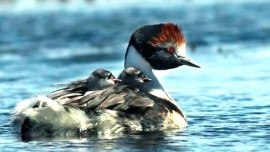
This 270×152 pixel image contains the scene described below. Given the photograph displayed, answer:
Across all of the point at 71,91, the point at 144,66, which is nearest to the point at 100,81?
the point at 71,91

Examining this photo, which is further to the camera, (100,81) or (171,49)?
(171,49)

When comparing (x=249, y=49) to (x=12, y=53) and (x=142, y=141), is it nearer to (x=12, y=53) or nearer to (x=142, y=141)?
(x=12, y=53)

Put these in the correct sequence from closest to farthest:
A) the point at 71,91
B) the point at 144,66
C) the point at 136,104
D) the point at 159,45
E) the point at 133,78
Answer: the point at 136,104, the point at 71,91, the point at 133,78, the point at 159,45, the point at 144,66

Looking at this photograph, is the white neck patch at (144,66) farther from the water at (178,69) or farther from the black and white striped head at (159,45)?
the water at (178,69)

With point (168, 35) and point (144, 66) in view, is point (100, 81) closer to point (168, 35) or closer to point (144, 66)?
point (144, 66)

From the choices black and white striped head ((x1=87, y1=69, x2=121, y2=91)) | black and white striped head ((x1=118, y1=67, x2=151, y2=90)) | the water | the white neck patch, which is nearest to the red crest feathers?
the white neck patch

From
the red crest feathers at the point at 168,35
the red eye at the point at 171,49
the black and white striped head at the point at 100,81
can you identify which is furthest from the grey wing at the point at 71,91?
the red eye at the point at 171,49

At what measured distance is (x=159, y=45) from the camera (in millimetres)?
11641

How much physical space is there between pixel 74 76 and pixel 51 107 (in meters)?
7.56

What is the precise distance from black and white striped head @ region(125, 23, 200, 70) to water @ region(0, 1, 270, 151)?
786mm

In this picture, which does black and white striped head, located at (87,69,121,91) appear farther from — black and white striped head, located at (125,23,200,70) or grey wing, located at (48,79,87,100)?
black and white striped head, located at (125,23,200,70)

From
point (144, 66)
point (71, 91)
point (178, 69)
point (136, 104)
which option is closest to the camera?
point (136, 104)

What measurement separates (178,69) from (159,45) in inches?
258

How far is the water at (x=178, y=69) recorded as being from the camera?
34.8 ft
